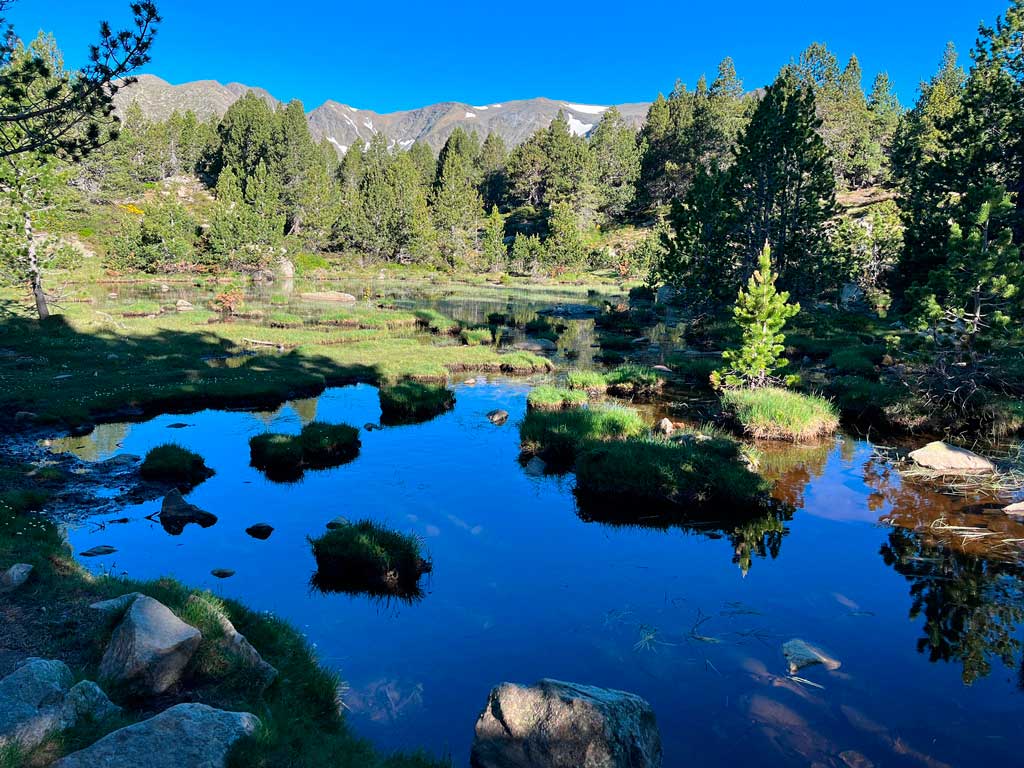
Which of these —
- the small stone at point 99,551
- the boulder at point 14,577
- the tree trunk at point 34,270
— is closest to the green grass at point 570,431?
the small stone at point 99,551


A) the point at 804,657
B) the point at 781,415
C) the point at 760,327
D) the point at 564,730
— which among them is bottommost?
the point at 804,657

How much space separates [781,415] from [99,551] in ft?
80.1

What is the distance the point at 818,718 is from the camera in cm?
1061

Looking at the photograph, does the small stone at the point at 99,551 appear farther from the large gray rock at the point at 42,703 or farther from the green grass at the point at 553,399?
the green grass at the point at 553,399

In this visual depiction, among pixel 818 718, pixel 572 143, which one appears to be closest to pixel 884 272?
pixel 818 718

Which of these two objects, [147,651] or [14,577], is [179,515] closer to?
[14,577]

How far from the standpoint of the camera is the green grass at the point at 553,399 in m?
30.7

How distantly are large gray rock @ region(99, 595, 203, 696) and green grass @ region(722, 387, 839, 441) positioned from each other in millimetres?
23241

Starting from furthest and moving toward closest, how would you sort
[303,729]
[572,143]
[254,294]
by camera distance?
[572,143], [254,294], [303,729]

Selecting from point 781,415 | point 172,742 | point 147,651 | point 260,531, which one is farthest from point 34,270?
point 172,742

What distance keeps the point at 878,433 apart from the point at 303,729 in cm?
2739

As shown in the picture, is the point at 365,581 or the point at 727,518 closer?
the point at 365,581

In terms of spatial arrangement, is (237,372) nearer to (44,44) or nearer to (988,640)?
(988,640)

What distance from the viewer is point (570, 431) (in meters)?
25.1
